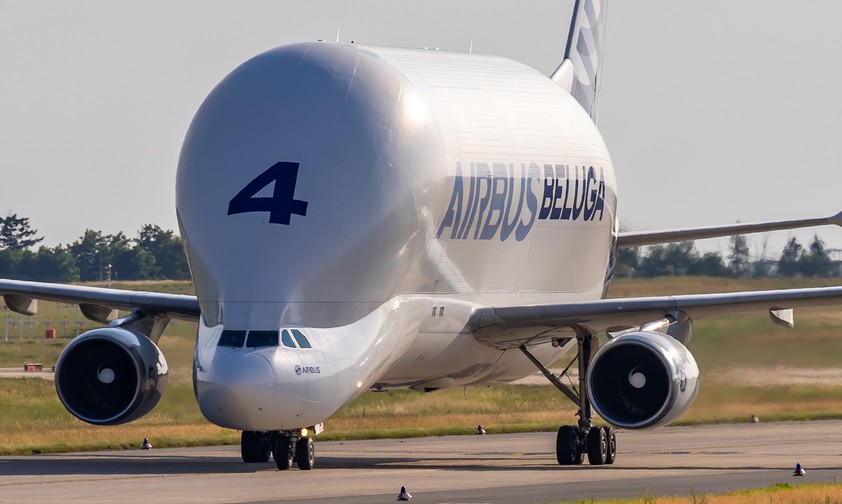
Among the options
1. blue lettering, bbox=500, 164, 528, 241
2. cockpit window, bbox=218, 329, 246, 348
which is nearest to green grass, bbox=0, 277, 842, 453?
blue lettering, bbox=500, 164, 528, 241

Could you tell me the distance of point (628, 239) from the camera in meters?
39.8

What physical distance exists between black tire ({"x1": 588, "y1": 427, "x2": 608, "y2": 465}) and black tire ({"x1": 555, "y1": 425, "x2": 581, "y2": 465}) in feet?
0.83

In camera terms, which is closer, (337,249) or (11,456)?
(337,249)

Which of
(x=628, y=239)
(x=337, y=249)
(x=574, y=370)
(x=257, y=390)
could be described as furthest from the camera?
(x=574, y=370)

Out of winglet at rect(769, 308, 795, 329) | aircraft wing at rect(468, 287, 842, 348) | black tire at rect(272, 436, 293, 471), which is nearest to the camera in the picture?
black tire at rect(272, 436, 293, 471)

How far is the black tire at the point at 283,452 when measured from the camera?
2981 centimetres

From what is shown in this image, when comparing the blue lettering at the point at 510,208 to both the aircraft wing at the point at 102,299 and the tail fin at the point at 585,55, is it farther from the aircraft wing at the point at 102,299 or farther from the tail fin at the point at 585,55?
the tail fin at the point at 585,55

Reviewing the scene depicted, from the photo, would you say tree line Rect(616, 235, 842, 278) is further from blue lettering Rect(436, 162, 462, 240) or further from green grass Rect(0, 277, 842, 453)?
blue lettering Rect(436, 162, 462, 240)

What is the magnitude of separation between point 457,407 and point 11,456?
45.8 feet

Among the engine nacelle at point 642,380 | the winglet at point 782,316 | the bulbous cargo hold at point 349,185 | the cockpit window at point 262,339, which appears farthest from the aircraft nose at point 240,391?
the winglet at point 782,316

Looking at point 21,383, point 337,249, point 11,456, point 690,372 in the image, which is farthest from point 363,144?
point 21,383

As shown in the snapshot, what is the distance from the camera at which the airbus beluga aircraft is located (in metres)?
27.4

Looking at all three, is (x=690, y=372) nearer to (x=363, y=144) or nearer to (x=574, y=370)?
(x=363, y=144)

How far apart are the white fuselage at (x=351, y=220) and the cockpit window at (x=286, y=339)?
145mm
